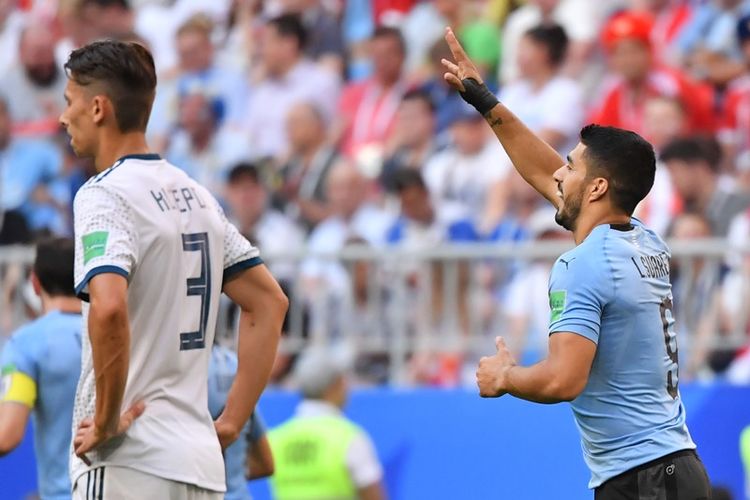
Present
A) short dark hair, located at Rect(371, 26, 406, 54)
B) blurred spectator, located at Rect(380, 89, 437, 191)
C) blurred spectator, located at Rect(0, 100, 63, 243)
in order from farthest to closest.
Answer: short dark hair, located at Rect(371, 26, 406, 54), blurred spectator, located at Rect(380, 89, 437, 191), blurred spectator, located at Rect(0, 100, 63, 243)

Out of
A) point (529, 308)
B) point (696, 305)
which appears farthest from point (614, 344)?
point (529, 308)

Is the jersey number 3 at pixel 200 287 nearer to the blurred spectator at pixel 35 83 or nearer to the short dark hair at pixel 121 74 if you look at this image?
the short dark hair at pixel 121 74

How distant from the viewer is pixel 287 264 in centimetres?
1166

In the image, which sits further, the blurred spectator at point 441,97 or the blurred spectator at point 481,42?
the blurred spectator at point 481,42

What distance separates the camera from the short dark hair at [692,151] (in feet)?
38.3

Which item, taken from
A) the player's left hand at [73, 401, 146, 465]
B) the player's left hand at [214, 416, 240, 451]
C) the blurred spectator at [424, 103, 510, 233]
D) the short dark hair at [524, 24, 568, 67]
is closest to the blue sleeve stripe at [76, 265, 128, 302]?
the player's left hand at [73, 401, 146, 465]

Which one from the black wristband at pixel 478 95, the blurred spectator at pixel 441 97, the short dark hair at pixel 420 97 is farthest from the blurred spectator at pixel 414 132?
the black wristband at pixel 478 95

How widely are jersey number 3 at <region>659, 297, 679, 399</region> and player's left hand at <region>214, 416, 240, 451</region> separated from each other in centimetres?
160

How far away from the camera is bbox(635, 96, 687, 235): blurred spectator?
38.6ft

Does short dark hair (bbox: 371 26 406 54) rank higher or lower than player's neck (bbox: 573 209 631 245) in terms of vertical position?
higher

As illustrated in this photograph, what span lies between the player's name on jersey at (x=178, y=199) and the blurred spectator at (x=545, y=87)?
772cm

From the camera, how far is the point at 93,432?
5.20 m

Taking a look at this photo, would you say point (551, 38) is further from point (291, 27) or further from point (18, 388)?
point (18, 388)

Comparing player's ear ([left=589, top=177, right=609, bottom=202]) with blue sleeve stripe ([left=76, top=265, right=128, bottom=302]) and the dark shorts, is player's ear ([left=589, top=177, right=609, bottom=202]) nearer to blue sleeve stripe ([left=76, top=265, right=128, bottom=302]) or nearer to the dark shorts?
the dark shorts
